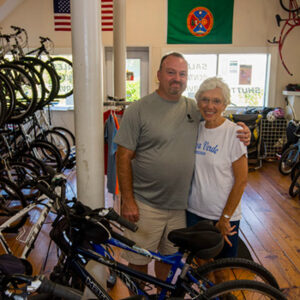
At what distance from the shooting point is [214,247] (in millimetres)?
1434

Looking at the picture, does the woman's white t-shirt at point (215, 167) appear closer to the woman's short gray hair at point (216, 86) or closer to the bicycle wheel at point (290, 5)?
the woman's short gray hair at point (216, 86)

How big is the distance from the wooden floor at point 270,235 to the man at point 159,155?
0.64 metres

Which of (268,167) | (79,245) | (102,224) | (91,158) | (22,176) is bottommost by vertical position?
(268,167)

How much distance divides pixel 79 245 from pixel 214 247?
0.59m

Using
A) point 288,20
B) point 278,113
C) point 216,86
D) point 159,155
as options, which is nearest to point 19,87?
point 159,155

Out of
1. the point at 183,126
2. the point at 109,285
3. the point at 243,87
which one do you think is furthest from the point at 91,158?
the point at 243,87

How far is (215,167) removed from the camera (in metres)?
1.73

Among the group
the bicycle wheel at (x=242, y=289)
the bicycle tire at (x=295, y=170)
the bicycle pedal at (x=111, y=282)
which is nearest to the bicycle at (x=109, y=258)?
the bicycle wheel at (x=242, y=289)

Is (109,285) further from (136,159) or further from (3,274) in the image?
(3,274)

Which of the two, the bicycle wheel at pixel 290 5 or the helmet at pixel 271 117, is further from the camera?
the bicycle wheel at pixel 290 5

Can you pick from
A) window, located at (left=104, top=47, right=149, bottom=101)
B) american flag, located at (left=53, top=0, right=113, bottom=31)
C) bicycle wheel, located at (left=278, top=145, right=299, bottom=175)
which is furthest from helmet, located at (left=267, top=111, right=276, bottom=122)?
american flag, located at (left=53, top=0, right=113, bottom=31)

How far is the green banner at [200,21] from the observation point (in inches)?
255

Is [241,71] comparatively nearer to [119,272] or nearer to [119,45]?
[119,45]

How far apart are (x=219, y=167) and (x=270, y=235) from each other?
6.32 feet
